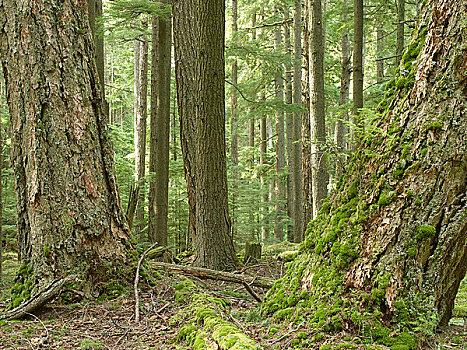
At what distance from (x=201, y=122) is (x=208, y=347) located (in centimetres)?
452

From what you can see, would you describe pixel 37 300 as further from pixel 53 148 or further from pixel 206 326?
pixel 206 326

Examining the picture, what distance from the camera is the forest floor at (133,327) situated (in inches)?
114

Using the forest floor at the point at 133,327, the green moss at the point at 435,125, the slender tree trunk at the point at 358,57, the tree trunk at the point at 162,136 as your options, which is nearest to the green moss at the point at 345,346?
the forest floor at the point at 133,327

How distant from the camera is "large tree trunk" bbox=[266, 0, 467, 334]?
276cm

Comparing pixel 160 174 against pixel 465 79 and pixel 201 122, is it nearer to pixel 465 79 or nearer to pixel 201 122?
pixel 201 122

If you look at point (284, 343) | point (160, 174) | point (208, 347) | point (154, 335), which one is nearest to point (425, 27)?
point (284, 343)

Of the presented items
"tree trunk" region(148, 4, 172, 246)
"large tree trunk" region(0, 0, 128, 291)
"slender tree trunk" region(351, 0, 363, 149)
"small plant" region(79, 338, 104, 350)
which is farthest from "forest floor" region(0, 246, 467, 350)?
"slender tree trunk" region(351, 0, 363, 149)

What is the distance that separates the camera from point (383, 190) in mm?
2996

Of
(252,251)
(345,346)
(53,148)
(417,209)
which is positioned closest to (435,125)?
(417,209)

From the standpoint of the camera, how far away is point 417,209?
110 inches

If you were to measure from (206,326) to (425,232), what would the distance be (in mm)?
1826

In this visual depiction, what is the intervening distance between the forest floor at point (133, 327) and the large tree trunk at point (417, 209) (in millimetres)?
192

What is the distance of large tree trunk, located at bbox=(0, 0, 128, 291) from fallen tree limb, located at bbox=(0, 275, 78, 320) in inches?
6.0

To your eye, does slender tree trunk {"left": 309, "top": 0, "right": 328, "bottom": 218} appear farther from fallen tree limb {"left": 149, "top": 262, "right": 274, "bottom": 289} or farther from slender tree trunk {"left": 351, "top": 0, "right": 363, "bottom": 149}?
fallen tree limb {"left": 149, "top": 262, "right": 274, "bottom": 289}
